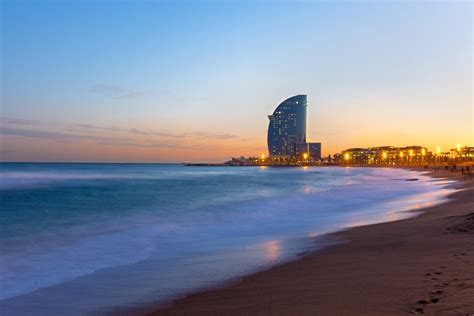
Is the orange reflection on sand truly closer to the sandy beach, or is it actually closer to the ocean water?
the ocean water

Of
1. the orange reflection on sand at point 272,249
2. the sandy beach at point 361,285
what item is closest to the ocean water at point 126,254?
the orange reflection on sand at point 272,249

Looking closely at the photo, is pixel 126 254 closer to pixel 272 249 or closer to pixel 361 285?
pixel 272 249

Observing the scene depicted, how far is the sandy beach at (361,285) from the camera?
3.98 meters

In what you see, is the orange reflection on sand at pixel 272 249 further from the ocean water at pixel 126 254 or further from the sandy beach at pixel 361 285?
the sandy beach at pixel 361 285

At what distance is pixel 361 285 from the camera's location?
479 cm

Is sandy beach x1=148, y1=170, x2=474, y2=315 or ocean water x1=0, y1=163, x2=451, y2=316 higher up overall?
sandy beach x1=148, y1=170, x2=474, y2=315

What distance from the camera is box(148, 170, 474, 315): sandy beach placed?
13.1ft

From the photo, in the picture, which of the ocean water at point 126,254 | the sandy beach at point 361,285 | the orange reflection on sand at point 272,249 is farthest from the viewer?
the orange reflection on sand at point 272,249

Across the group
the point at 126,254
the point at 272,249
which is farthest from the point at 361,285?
the point at 126,254

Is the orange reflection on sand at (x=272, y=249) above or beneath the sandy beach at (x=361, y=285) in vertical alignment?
beneath

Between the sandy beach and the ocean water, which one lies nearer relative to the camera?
the sandy beach

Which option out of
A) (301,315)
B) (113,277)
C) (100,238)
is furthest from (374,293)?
(100,238)

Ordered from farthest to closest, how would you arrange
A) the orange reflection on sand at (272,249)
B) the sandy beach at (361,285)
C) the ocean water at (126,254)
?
the orange reflection on sand at (272,249), the ocean water at (126,254), the sandy beach at (361,285)

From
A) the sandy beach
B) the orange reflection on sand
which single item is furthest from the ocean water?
the sandy beach
